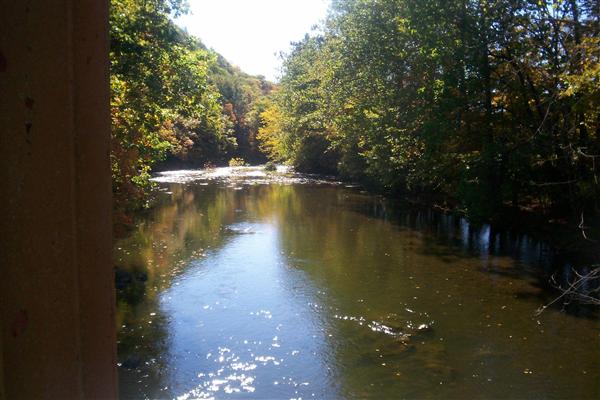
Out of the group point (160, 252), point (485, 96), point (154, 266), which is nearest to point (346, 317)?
point (154, 266)

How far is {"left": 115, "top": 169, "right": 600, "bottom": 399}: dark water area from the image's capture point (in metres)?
7.62

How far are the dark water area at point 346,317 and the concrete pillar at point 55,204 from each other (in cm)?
666

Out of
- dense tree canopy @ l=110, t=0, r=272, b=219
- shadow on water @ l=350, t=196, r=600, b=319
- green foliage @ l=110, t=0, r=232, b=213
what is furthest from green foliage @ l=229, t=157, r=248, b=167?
green foliage @ l=110, t=0, r=232, b=213

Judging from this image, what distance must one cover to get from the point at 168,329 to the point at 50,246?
902 centimetres

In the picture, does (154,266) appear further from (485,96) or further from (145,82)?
(485,96)

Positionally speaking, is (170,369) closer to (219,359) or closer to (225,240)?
(219,359)

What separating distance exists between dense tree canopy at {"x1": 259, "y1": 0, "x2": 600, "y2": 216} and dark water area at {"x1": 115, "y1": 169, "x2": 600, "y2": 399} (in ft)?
7.77

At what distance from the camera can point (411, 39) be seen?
22906mm

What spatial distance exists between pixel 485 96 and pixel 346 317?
11153 millimetres

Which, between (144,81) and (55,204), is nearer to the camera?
(55,204)

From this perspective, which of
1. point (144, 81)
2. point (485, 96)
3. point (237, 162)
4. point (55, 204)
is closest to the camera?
point (55, 204)

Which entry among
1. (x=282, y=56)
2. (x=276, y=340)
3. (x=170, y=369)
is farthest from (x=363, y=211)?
(x=282, y=56)

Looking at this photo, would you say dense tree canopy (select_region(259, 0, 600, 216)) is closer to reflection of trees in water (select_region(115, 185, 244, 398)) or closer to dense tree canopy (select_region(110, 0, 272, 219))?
reflection of trees in water (select_region(115, 185, 244, 398))

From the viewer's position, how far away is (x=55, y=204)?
3.05 feet
